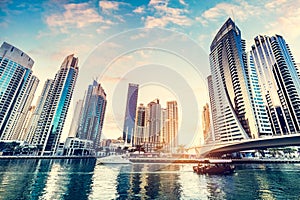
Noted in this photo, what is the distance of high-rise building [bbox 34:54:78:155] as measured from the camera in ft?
349

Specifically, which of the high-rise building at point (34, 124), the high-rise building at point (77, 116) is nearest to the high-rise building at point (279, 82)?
the high-rise building at point (77, 116)

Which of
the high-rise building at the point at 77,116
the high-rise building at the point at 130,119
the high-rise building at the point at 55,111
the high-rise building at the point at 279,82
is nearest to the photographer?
the high-rise building at the point at 279,82

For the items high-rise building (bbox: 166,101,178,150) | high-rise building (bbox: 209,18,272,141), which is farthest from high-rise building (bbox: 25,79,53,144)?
high-rise building (bbox: 209,18,272,141)

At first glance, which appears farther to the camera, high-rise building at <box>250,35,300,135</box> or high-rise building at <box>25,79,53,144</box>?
high-rise building at <box>25,79,53,144</box>

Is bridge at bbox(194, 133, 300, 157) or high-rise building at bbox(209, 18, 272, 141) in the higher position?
high-rise building at bbox(209, 18, 272, 141)

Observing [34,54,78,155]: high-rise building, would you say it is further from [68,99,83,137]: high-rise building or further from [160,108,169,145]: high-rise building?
[160,108,169,145]: high-rise building

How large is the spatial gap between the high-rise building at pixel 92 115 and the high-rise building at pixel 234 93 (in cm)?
9374

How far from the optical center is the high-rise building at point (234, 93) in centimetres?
8929

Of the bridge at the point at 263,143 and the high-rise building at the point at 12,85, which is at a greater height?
the high-rise building at the point at 12,85

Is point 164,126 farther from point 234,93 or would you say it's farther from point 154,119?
point 234,93

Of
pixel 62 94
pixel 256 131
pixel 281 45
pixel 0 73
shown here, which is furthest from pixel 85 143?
pixel 281 45

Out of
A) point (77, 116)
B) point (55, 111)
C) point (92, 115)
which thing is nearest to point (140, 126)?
point (92, 115)

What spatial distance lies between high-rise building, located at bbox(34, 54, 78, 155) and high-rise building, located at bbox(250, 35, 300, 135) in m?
141

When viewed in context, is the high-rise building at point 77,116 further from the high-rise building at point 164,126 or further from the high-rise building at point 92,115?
the high-rise building at point 164,126
